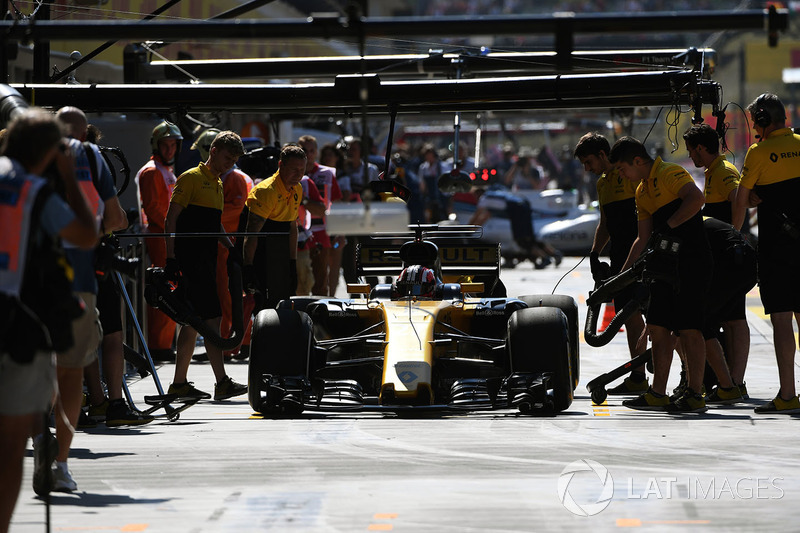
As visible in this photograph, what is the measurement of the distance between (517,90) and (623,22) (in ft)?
12.3

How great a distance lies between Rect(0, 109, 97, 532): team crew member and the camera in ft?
17.5

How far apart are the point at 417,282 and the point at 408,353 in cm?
121

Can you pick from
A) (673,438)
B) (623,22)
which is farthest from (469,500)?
(623,22)

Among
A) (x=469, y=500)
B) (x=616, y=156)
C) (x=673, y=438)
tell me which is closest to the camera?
(x=469, y=500)

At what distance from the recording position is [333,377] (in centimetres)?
987

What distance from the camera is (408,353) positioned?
9055mm

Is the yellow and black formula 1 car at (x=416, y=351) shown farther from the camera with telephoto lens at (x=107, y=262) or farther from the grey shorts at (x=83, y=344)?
the grey shorts at (x=83, y=344)

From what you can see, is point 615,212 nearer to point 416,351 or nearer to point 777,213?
point 777,213

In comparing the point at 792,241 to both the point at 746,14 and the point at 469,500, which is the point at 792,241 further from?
the point at 469,500

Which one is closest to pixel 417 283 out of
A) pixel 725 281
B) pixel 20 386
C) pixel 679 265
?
pixel 679 265

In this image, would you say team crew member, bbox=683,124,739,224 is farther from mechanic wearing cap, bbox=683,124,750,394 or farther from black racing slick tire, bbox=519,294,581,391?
black racing slick tire, bbox=519,294,581,391

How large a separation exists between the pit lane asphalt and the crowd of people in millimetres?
430

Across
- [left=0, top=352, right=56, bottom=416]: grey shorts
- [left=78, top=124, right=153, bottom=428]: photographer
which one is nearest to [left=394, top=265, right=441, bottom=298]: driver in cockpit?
Result: [left=78, top=124, right=153, bottom=428]: photographer

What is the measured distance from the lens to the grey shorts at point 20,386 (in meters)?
5.39
